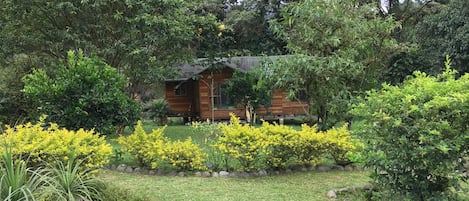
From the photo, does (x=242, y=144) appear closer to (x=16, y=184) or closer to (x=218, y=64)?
(x=16, y=184)

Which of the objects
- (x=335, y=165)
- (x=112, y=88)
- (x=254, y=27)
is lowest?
(x=335, y=165)


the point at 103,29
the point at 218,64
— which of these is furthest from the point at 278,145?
the point at 218,64

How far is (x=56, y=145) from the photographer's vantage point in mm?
5113

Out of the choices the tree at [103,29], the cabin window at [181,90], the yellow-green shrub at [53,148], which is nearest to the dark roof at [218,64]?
the cabin window at [181,90]

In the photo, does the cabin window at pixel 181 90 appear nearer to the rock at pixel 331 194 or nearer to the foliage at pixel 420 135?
the rock at pixel 331 194

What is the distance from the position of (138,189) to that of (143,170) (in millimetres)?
1216

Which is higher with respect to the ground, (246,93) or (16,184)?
(246,93)

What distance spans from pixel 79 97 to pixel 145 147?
6.28 feet

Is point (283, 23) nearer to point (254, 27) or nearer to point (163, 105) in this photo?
A: point (163, 105)

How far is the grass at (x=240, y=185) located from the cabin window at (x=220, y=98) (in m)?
10.1

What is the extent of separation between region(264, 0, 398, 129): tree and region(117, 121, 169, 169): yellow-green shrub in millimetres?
2611

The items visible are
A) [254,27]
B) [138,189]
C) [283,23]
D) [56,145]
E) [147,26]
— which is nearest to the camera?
[56,145]

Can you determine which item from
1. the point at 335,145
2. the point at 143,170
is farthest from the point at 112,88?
the point at 335,145

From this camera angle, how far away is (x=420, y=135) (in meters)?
3.75
